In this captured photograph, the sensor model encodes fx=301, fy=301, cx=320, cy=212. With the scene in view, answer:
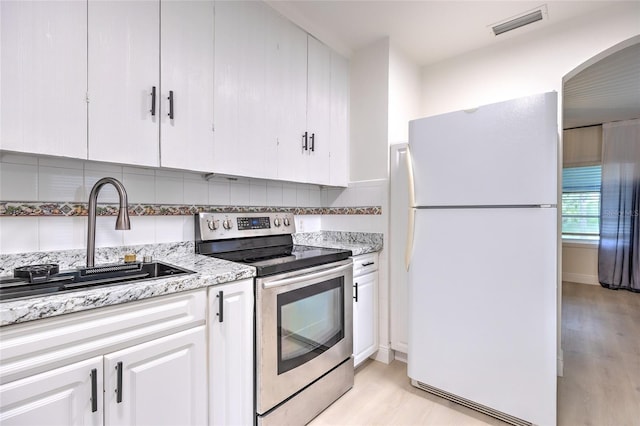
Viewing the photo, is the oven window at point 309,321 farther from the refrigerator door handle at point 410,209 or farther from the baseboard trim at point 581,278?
the baseboard trim at point 581,278

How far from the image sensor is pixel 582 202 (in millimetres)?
4969

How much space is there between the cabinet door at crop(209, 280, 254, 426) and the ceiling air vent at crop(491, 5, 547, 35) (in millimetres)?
2415

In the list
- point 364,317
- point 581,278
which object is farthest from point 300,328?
point 581,278

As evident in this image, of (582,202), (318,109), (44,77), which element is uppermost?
(318,109)

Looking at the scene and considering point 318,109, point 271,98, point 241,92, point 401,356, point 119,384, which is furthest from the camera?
point 401,356

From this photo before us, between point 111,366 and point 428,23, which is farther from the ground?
point 428,23

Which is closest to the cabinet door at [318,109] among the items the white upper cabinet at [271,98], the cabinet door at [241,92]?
the white upper cabinet at [271,98]

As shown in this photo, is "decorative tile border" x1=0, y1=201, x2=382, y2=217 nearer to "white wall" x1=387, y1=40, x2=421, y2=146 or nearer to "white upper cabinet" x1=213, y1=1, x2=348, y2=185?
"white upper cabinet" x1=213, y1=1, x2=348, y2=185

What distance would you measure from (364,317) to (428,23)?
2138 millimetres

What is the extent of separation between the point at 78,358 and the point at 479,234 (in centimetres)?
184

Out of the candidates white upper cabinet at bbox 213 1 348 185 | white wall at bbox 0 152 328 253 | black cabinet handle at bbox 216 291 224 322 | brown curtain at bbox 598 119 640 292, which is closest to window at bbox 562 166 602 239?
brown curtain at bbox 598 119 640 292

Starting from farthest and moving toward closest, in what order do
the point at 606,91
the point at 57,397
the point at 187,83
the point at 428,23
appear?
the point at 606,91, the point at 428,23, the point at 187,83, the point at 57,397

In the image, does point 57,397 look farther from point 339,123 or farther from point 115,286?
point 339,123

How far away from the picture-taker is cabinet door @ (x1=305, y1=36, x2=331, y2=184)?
2.18 metres
